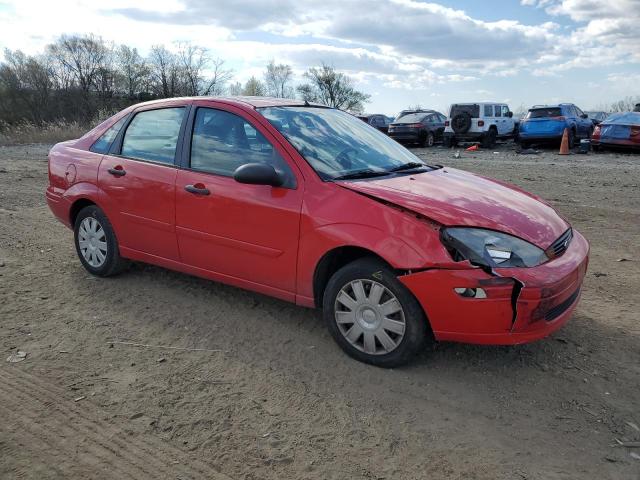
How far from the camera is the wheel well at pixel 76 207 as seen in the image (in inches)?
200

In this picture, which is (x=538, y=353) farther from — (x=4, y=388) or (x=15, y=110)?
(x=15, y=110)

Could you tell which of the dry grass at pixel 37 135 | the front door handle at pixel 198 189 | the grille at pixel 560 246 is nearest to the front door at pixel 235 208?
the front door handle at pixel 198 189

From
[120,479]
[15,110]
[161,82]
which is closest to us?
[120,479]

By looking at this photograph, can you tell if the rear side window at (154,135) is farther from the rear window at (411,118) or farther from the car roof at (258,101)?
the rear window at (411,118)

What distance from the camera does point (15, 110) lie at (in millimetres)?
51438

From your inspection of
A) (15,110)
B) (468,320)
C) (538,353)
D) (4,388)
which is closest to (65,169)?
(4,388)

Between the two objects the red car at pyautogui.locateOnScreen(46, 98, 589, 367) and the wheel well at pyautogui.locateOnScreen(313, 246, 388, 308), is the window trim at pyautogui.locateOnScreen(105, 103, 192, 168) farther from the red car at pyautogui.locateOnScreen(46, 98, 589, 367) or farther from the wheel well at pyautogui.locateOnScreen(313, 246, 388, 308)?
the wheel well at pyautogui.locateOnScreen(313, 246, 388, 308)

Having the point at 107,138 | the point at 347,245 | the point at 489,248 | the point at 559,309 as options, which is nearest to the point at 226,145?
the point at 347,245

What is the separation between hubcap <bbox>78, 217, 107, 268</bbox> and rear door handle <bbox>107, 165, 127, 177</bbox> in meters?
0.54

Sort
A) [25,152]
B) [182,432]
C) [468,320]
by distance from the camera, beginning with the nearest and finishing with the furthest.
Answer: [182,432] → [468,320] → [25,152]

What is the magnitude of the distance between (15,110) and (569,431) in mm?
58830

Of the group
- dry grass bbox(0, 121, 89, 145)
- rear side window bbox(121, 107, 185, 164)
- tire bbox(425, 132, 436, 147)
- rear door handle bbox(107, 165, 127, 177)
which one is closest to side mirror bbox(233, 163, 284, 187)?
rear side window bbox(121, 107, 185, 164)

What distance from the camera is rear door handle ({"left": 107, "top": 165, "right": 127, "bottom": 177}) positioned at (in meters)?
4.67

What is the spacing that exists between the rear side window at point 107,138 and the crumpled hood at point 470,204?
2.52m
